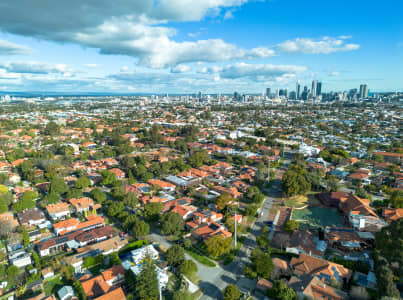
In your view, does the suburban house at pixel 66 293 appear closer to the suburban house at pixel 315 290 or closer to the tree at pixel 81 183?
the suburban house at pixel 315 290

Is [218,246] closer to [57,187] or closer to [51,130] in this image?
[57,187]

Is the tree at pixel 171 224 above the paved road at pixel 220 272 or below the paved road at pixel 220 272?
above

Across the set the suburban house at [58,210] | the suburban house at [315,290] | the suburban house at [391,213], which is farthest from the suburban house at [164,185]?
the suburban house at [391,213]

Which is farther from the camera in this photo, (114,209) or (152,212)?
(114,209)

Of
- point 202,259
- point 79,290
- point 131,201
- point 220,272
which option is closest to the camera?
point 79,290

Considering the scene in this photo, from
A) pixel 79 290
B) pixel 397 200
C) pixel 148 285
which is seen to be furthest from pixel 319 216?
pixel 79 290

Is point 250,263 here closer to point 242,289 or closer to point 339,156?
point 242,289

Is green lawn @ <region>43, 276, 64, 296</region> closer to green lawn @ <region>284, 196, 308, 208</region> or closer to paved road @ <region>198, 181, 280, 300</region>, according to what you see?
paved road @ <region>198, 181, 280, 300</region>

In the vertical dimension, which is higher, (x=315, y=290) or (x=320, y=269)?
(x=315, y=290)
